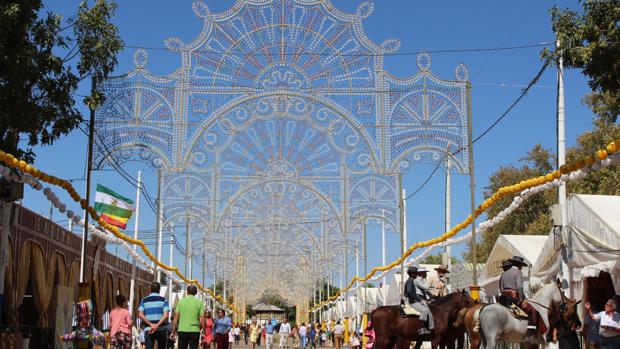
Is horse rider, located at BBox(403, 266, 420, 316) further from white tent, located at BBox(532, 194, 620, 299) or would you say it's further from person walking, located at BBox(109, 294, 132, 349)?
person walking, located at BBox(109, 294, 132, 349)

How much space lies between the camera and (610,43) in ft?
41.0

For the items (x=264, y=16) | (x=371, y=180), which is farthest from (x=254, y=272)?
(x=264, y=16)

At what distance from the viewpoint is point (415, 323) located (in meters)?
14.1

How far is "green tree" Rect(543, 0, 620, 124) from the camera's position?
41.2 ft

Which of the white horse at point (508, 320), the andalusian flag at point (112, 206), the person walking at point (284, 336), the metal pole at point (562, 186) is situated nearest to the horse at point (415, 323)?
the white horse at point (508, 320)

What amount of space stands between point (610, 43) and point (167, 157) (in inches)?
550

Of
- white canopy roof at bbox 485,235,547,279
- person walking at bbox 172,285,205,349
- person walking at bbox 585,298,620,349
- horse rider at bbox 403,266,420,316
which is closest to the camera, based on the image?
person walking at bbox 585,298,620,349

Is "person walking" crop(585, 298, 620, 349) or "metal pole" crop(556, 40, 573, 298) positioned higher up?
"metal pole" crop(556, 40, 573, 298)

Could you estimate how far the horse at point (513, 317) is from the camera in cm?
1209

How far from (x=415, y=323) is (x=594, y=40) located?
5742 millimetres

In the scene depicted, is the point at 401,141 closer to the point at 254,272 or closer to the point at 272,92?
the point at 272,92

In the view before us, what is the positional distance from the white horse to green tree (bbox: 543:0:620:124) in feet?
11.8

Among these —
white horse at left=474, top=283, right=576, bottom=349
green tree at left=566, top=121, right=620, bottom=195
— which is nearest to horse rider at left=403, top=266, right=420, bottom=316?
white horse at left=474, top=283, right=576, bottom=349

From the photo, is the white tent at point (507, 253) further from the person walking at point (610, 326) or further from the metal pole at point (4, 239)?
the metal pole at point (4, 239)
